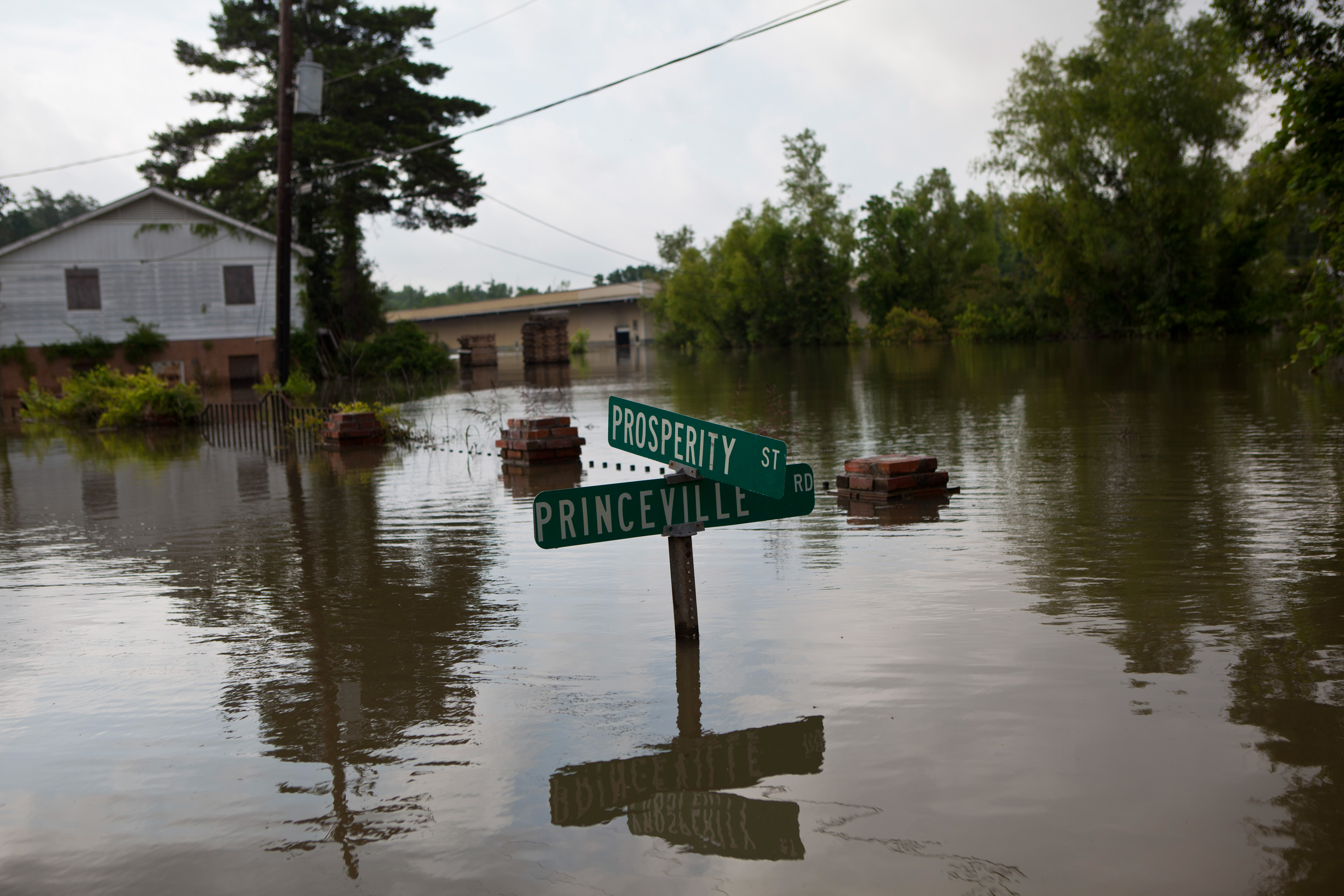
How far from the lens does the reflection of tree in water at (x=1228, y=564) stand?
4215 mm

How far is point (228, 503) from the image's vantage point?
476 inches

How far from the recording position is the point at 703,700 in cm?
520

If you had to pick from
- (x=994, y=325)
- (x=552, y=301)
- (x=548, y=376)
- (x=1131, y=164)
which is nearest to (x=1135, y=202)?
(x=1131, y=164)

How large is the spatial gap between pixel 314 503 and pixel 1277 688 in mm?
9732

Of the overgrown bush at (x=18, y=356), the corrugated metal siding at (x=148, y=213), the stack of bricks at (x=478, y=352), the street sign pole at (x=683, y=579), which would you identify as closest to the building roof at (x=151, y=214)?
the corrugated metal siding at (x=148, y=213)

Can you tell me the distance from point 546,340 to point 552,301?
42566mm

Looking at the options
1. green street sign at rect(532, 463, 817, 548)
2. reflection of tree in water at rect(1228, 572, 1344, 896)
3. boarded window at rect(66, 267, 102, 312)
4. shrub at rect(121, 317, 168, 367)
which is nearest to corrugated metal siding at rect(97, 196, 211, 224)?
boarded window at rect(66, 267, 102, 312)

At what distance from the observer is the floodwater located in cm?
371

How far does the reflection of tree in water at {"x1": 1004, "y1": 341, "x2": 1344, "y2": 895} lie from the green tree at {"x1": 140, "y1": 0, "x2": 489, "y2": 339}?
33.4 m

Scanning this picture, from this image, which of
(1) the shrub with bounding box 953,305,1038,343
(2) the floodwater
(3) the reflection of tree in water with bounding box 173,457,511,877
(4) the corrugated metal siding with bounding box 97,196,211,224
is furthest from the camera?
(1) the shrub with bounding box 953,305,1038,343

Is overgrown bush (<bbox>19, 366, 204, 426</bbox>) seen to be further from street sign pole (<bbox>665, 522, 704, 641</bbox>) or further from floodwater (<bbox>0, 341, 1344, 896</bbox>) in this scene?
street sign pole (<bbox>665, 522, 704, 641</bbox>)

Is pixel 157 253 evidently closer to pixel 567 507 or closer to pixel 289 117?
pixel 289 117

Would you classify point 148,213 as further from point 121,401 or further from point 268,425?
point 268,425

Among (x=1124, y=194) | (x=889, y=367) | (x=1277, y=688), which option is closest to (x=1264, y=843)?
(x=1277, y=688)
